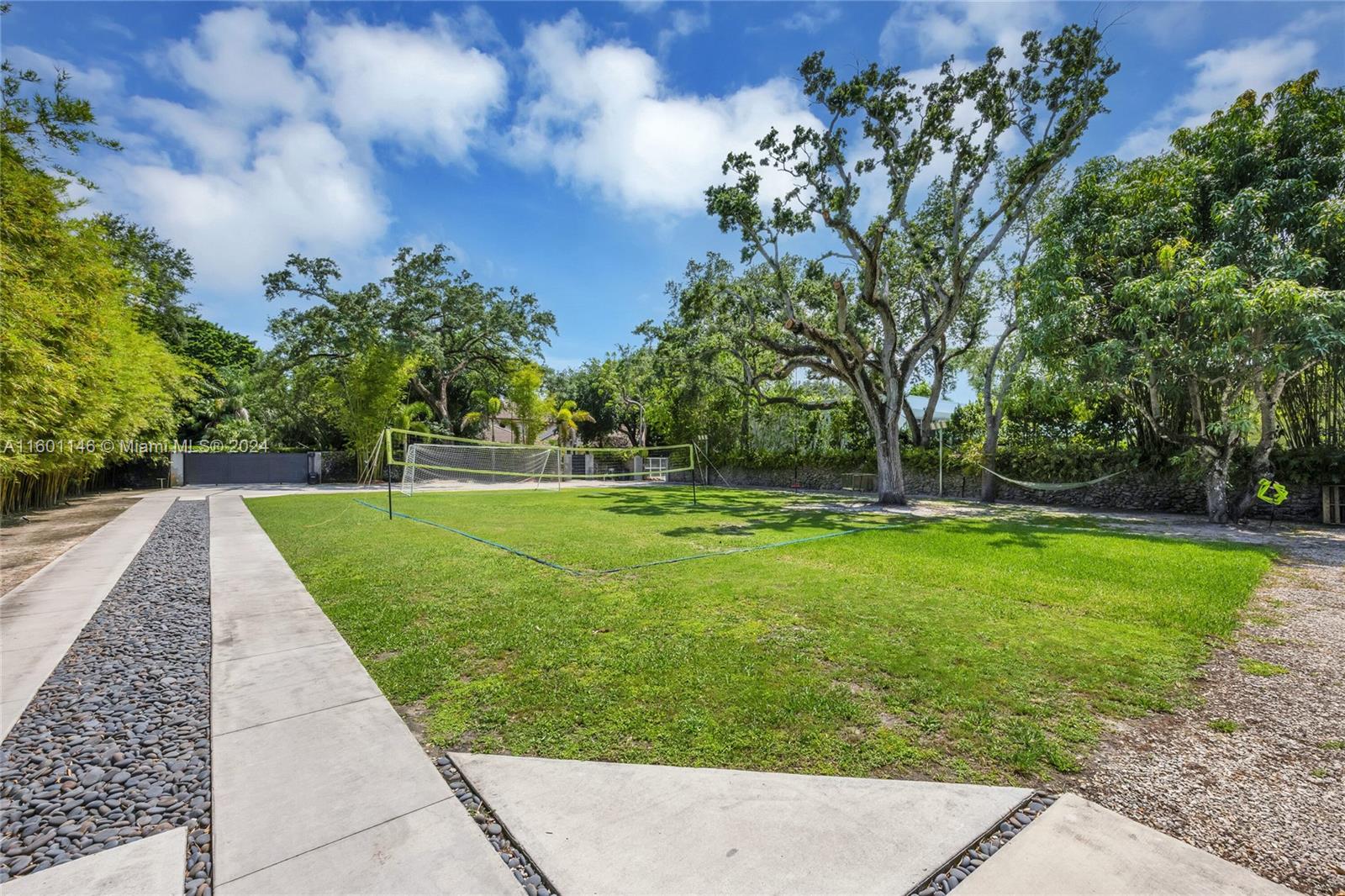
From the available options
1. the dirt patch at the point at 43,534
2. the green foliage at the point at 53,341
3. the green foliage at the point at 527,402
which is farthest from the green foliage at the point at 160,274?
the green foliage at the point at 527,402

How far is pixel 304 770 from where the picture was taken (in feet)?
7.09

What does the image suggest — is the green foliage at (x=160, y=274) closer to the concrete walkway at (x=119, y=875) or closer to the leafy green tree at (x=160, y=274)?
the leafy green tree at (x=160, y=274)

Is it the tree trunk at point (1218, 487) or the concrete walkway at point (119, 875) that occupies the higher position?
the tree trunk at point (1218, 487)

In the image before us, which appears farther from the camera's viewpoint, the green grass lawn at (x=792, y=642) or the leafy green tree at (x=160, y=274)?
the leafy green tree at (x=160, y=274)

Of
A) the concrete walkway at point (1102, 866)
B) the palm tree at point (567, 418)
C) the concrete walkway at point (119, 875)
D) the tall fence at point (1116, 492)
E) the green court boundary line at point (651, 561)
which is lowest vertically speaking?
the concrete walkway at point (119, 875)

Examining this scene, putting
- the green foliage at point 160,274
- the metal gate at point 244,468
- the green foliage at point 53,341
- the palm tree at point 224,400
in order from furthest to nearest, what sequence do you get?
the palm tree at point 224,400, the metal gate at point 244,468, the green foliage at point 160,274, the green foliage at point 53,341

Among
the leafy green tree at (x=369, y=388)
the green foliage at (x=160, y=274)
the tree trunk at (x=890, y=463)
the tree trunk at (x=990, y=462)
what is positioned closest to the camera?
the tree trunk at (x=890, y=463)

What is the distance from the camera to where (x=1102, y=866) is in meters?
1.62

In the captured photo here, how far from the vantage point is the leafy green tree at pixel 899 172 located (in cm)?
1180

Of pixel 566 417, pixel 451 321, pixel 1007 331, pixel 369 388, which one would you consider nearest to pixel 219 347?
pixel 369 388

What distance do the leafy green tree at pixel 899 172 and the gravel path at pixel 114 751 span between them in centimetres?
1225

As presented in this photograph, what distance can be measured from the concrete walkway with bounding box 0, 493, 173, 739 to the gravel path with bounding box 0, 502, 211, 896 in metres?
0.07

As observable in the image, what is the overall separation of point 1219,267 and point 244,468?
32.9 meters

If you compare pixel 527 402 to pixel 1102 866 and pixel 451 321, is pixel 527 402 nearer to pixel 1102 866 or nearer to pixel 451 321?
pixel 451 321
